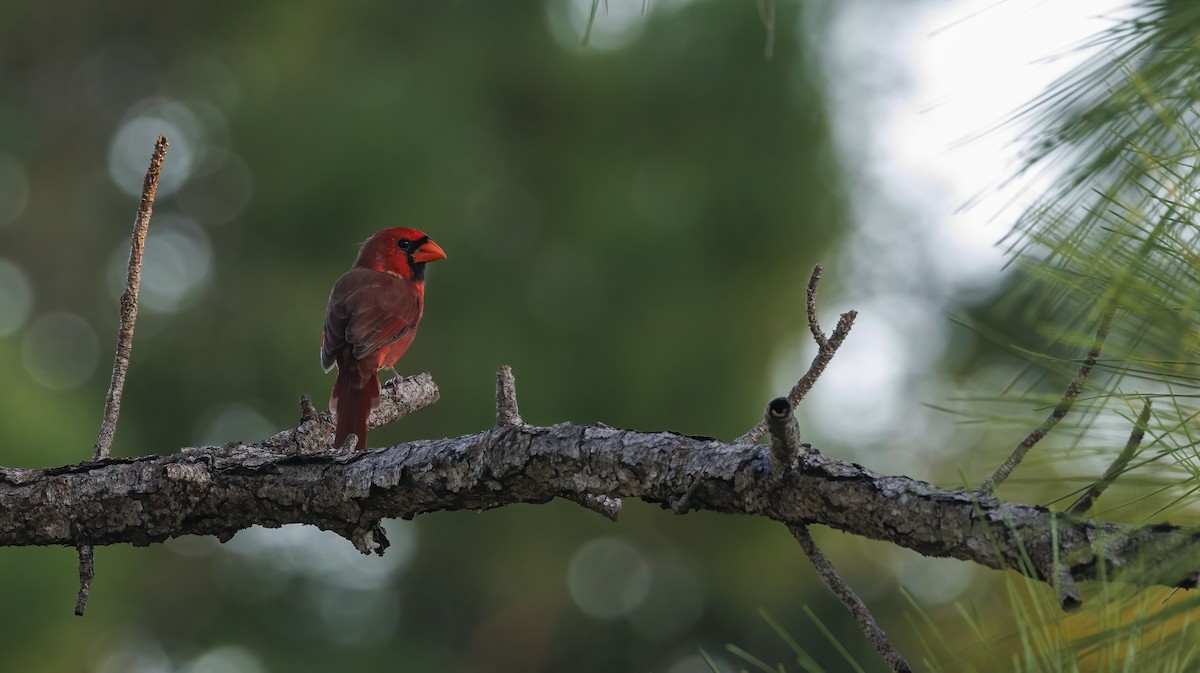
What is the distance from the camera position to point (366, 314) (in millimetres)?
3068

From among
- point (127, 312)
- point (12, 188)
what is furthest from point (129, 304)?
point (12, 188)

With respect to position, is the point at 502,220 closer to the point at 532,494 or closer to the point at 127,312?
the point at 127,312

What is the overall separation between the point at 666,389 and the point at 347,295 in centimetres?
183

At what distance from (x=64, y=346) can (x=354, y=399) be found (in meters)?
3.19

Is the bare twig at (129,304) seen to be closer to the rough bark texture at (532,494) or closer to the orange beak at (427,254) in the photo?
the rough bark texture at (532,494)

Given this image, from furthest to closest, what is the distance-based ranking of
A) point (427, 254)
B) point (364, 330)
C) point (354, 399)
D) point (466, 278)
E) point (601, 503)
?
point (466, 278) < point (427, 254) < point (364, 330) < point (354, 399) < point (601, 503)

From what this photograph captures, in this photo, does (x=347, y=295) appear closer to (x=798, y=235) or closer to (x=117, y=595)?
(x=117, y=595)

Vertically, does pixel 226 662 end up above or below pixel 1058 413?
above

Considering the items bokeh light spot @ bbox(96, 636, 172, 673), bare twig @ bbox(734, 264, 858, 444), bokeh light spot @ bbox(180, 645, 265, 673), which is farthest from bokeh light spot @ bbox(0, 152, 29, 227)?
bare twig @ bbox(734, 264, 858, 444)

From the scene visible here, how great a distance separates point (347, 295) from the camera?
3.18 meters

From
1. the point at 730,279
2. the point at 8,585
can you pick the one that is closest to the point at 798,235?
the point at 730,279

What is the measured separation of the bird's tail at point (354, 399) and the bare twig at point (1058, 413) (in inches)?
59.0

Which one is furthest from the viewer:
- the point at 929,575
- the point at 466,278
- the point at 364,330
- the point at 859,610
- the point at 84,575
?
the point at 466,278

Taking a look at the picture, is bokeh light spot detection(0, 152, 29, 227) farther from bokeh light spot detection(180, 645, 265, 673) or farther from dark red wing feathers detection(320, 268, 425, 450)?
dark red wing feathers detection(320, 268, 425, 450)
